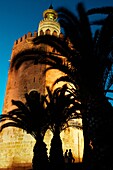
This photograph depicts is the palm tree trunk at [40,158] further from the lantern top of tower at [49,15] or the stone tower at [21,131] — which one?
the lantern top of tower at [49,15]

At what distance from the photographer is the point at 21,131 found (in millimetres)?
16531

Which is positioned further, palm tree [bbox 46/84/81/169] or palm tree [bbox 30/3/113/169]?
palm tree [bbox 46/84/81/169]

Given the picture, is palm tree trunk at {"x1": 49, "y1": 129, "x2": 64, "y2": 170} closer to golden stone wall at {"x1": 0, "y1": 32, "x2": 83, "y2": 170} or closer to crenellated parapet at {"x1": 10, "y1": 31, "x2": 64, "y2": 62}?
golden stone wall at {"x1": 0, "y1": 32, "x2": 83, "y2": 170}

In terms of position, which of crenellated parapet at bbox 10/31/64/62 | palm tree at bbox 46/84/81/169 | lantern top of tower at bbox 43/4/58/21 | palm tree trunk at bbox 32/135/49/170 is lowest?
palm tree trunk at bbox 32/135/49/170

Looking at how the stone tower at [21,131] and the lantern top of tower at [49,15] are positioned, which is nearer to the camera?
the stone tower at [21,131]

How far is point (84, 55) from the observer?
8.03 metres

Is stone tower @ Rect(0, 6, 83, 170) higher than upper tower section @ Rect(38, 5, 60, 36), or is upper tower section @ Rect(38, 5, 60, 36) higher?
upper tower section @ Rect(38, 5, 60, 36)

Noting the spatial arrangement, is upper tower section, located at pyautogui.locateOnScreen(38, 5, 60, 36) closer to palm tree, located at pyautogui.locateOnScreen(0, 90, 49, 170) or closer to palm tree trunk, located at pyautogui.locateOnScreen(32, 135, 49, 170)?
palm tree, located at pyautogui.locateOnScreen(0, 90, 49, 170)

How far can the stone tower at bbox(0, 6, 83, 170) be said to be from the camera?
15.7 meters

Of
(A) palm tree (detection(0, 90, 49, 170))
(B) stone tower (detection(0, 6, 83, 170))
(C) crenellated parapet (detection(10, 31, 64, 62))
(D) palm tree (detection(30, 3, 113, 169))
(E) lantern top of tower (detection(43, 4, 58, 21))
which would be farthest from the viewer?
(E) lantern top of tower (detection(43, 4, 58, 21))

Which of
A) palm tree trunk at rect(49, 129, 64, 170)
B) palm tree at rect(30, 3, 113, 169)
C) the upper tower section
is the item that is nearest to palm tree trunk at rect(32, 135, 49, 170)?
palm tree trunk at rect(49, 129, 64, 170)

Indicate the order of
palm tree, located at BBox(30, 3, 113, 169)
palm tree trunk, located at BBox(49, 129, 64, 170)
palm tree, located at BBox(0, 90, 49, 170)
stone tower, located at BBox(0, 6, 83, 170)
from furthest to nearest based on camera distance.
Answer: stone tower, located at BBox(0, 6, 83, 170)
palm tree, located at BBox(0, 90, 49, 170)
palm tree trunk, located at BBox(49, 129, 64, 170)
palm tree, located at BBox(30, 3, 113, 169)

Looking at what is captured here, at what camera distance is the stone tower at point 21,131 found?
15672 mm

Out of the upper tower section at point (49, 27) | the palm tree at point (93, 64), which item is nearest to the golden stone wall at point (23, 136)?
the upper tower section at point (49, 27)
